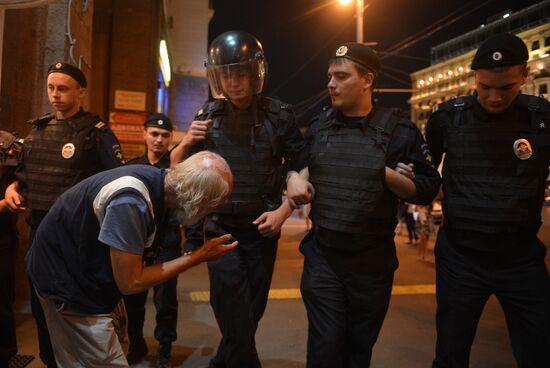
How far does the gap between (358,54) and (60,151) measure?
213 cm

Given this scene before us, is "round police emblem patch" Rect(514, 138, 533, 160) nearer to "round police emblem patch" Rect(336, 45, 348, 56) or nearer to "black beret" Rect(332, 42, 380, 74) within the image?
"black beret" Rect(332, 42, 380, 74)

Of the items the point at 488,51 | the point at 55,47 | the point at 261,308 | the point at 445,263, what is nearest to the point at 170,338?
the point at 261,308

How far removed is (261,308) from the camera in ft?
9.30

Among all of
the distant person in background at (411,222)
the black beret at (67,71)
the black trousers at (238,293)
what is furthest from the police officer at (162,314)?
the distant person in background at (411,222)

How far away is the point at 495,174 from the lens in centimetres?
238

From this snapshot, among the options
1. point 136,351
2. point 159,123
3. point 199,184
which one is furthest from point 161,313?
point 199,184

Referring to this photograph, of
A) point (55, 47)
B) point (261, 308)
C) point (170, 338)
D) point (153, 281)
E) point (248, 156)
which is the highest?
point (55, 47)

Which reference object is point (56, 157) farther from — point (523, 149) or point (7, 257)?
point (523, 149)

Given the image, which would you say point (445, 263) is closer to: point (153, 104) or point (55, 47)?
point (55, 47)

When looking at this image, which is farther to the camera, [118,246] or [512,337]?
[512,337]

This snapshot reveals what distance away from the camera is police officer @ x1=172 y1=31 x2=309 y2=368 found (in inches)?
102

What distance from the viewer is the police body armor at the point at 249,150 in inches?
105

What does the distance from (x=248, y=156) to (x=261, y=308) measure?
3.27 ft

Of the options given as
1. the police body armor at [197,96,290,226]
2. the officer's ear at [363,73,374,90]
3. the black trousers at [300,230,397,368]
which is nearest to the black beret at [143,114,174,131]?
the police body armor at [197,96,290,226]
